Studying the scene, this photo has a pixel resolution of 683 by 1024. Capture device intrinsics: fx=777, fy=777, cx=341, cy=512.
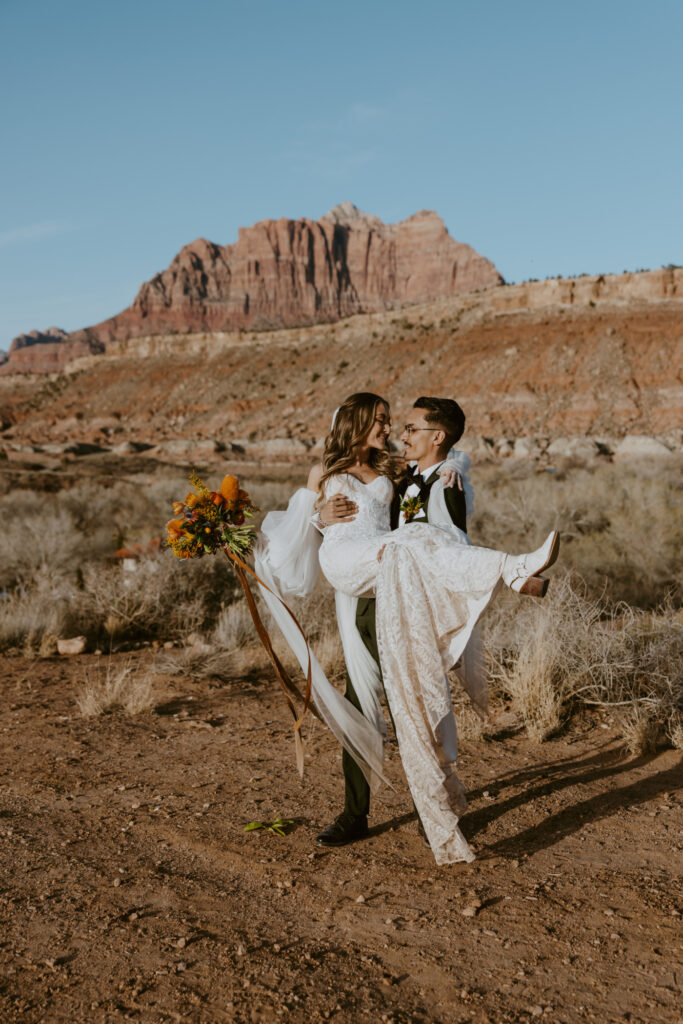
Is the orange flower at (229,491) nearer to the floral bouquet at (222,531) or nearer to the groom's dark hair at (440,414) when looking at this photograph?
the floral bouquet at (222,531)

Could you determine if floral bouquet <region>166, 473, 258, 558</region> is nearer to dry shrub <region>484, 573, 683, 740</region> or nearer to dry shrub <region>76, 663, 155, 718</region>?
dry shrub <region>76, 663, 155, 718</region>

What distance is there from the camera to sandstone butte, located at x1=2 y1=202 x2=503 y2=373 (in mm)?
142500

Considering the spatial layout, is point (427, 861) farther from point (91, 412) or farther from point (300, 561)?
point (91, 412)

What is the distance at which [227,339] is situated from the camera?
61.6 m

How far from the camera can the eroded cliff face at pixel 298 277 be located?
468 ft

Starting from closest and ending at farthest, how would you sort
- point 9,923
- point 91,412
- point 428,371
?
point 9,923 → point 428,371 → point 91,412

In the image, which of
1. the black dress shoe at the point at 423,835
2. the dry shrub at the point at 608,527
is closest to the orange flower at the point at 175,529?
the black dress shoe at the point at 423,835

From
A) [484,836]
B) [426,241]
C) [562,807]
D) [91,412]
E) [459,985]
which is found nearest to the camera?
[459,985]

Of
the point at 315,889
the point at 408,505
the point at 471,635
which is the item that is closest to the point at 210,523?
the point at 408,505

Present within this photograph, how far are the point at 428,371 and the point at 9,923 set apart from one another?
4286 centimetres

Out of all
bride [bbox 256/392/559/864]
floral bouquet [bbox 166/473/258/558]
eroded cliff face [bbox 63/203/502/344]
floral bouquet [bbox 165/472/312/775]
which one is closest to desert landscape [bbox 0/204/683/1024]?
bride [bbox 256/392/559/864]

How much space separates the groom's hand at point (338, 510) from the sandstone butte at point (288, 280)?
140393 mm

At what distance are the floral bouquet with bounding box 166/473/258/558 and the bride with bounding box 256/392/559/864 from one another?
0.80 ft

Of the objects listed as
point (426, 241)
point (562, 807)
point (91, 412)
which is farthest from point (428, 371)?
point (426, 241)
